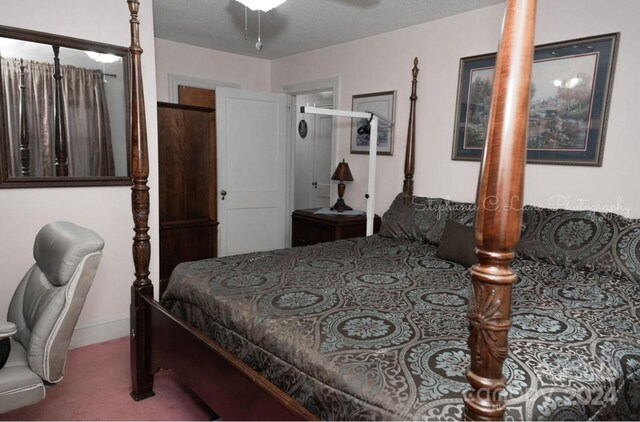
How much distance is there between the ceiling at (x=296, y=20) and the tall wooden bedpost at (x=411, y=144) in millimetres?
440

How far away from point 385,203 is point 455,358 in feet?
8.58

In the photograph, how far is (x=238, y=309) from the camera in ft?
5.46

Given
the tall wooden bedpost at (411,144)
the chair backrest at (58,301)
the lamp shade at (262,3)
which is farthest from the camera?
the tall wooden bedpost at (411,144)

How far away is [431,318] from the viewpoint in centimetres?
152

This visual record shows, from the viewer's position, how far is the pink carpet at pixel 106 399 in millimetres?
2080

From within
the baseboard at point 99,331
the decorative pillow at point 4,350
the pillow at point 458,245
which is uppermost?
the pillow at point 458,245

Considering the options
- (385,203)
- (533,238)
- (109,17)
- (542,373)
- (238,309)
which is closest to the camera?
(542,373)

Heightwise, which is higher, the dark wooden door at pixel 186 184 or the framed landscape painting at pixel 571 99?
the framed landscape painting at pixel 571 99

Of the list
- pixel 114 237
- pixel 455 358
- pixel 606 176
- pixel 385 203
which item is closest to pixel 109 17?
pixel 114 237

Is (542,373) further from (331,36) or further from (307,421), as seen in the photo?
(331,36)

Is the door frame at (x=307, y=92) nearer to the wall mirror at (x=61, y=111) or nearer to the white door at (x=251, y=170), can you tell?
the white door at (x=251, y=170)

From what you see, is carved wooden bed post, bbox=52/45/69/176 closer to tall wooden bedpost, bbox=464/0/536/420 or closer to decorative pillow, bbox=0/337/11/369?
decorative pillow, bbox=0/337/11/369

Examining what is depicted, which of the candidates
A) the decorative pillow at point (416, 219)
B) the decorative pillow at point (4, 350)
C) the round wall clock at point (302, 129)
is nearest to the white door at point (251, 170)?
the round wall clock at point (302, 129)

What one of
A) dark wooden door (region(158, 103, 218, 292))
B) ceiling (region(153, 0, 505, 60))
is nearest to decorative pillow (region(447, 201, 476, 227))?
ceiling (region(153, 0, 505, 60))
